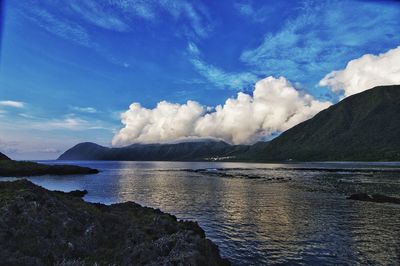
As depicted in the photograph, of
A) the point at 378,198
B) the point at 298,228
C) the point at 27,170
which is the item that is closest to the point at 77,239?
the point at 298,228

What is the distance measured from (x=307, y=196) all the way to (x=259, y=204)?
16.0 m

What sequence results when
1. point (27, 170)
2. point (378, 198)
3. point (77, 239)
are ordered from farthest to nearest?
1. point (27, 170)
2. point (378, 198)
3. point (77, 239)

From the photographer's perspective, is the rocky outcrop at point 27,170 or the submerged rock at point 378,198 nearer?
the submerged rock at point 378,198

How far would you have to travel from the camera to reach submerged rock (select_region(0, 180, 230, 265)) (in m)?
18.5

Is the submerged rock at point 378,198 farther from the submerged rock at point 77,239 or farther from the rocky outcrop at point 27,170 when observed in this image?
the rocky outcrop at point 27,170

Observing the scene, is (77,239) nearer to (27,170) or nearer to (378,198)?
(378,198)

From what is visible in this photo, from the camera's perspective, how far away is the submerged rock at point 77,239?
1845cm

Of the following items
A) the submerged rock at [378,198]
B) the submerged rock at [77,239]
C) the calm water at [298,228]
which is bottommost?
the calm water at [298,228]

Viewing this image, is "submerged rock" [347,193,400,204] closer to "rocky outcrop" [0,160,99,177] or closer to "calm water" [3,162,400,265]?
"calm water" [3,162,400,265]

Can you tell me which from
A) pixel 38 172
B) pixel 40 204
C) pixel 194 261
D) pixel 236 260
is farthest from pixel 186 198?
pixel 38 172

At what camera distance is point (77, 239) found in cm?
2127

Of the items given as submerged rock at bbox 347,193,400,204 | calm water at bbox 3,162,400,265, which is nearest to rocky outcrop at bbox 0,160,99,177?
calm water at bbox 3,162,400,265

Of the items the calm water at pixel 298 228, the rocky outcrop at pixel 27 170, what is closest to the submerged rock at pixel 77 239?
the calm water at pixel 298 228

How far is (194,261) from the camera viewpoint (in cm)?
1814
